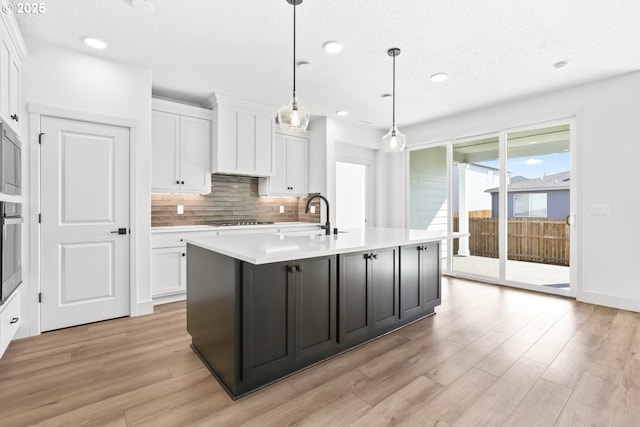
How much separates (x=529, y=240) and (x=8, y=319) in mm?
5830

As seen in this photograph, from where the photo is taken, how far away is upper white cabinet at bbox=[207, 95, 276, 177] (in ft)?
14.2

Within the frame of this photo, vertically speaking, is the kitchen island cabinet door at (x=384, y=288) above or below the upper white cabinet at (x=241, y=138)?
below

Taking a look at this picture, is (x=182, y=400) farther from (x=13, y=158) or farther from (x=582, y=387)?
(x=582, y=387)

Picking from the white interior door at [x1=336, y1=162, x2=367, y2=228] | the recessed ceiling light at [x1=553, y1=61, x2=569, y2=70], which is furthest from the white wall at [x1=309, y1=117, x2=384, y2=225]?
the recessed ceiling light at [x1=553, y1=61, x2=569, y2=70]

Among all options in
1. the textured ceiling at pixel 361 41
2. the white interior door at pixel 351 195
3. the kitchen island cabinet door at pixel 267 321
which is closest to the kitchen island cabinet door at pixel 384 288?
the kitchen island cabinet door at pixel 267 321

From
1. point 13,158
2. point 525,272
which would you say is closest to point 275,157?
point 13,158

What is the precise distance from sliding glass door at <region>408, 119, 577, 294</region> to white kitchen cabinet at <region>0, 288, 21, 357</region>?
5485 millimetres

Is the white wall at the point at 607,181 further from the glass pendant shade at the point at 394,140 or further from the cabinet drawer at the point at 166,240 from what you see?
the cabinet drawer at the point at 166,240

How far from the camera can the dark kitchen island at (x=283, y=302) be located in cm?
186

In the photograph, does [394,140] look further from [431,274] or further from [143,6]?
[143,6]

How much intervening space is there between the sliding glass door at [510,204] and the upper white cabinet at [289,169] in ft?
7.67

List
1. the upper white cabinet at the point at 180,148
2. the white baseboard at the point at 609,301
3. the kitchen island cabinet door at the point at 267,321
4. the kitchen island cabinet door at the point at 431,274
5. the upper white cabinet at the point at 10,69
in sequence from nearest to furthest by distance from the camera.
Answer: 1. the kitchen island cabinet door at the point at 267,321
2. the upper white cabinet at the point at 10,69
3. the kitchen island cabinet door at the point at 431,274
4. the white baseboard at the point at 609,301
5. the upper white cabinet at the point at 180,148

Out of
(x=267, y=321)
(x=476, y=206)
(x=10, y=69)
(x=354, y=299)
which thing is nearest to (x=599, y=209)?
(x=476, y=206)

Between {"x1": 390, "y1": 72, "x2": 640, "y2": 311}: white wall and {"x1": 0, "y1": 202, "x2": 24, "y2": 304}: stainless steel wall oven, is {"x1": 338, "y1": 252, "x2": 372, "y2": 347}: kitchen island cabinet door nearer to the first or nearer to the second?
{"x1": 0, "y1": 202, "x2": 24, "y2": 304}: stainless steel wall oven
